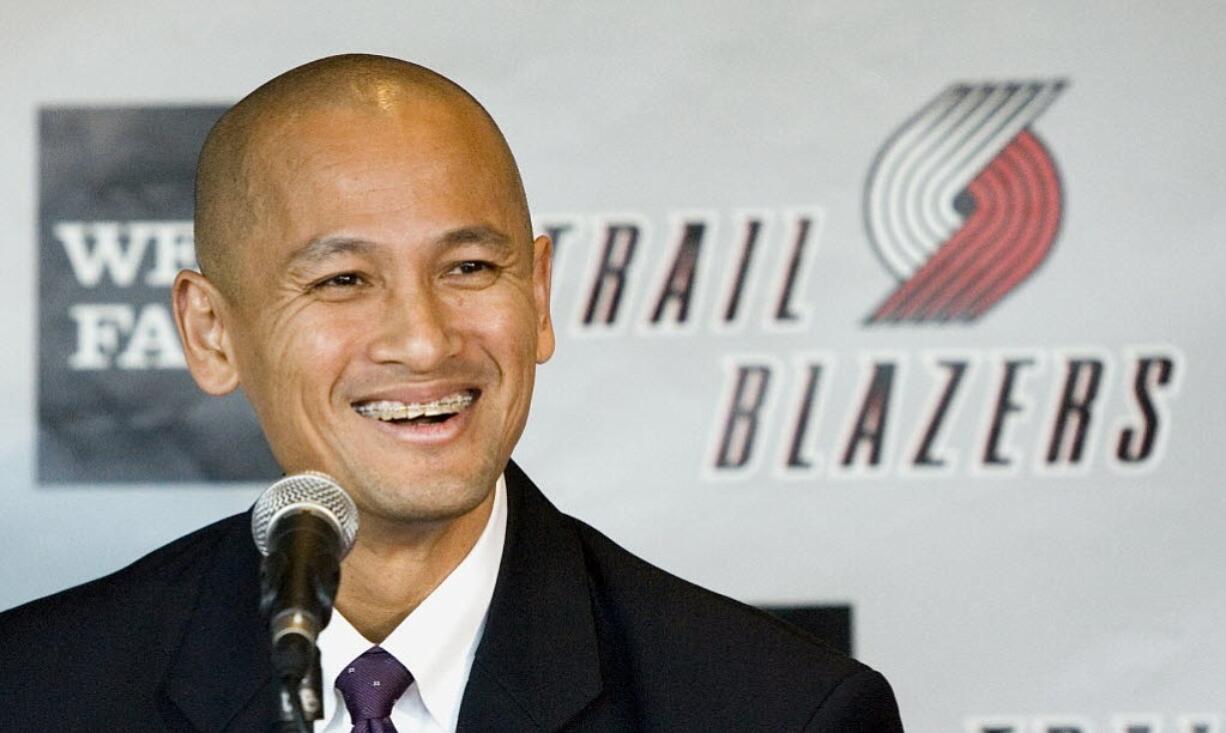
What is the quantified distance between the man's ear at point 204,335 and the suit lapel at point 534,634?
1.04ft

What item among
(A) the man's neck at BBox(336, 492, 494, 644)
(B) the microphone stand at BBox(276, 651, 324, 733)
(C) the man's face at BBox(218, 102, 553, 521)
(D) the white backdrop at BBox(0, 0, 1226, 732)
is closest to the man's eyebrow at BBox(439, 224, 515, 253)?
(C) the man's face at BBox(218, 102, 553, 521)

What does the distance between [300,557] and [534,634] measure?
739 mm

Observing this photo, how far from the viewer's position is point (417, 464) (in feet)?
6.63

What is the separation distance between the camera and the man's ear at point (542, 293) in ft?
7.32

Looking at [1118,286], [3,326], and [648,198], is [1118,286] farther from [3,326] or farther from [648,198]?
[3,326]

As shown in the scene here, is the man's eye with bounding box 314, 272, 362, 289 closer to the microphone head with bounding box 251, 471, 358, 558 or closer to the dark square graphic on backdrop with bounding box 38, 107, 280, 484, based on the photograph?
the microphone head with bounding box 251, 471, 358, 558

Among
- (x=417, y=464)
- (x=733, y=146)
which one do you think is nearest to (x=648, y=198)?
(x=733, y=146)

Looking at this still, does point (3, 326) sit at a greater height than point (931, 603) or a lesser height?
greater

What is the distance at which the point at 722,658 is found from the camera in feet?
7.19

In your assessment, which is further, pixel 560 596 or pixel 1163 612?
pixel 1163 612

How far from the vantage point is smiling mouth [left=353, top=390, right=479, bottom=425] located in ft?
6.63

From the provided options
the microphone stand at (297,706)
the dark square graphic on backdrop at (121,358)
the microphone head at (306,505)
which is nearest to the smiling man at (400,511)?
the microphone head at (306,505)

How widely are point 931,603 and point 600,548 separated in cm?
86

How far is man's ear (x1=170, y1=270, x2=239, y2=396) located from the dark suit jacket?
0.56 feet
